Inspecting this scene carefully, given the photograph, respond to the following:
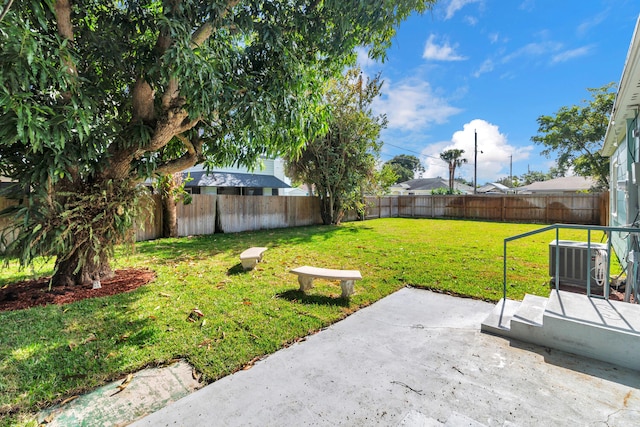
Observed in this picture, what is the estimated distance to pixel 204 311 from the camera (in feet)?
11.4

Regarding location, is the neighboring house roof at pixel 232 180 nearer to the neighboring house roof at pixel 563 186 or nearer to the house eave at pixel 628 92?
the house eave at pixel 628 92

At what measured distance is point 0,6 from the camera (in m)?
2.22

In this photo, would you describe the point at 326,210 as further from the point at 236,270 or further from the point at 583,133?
the point at 583,133

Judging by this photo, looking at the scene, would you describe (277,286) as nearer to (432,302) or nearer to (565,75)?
(432,302)

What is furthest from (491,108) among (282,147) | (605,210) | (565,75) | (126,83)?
(126,83)

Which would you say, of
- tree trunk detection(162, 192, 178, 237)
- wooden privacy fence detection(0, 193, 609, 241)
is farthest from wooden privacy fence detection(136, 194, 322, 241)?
tree trunk detection(162, 192, 178, 237)

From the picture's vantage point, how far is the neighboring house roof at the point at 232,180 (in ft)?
48.6

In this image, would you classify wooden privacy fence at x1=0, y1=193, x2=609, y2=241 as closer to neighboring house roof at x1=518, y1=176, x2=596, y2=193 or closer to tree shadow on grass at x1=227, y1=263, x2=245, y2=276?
tree shadow on grass at x1=227, y1=263, x2=245, y2=276

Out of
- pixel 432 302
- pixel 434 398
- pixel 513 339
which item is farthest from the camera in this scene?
pixel 432 302

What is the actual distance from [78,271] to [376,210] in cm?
1565

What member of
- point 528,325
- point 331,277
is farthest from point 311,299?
point 528,325

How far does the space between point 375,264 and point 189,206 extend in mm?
6820

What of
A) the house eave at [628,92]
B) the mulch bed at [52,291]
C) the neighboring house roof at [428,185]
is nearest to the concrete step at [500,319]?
the house eave at [628,92]

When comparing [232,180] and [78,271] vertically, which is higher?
[232,180]
